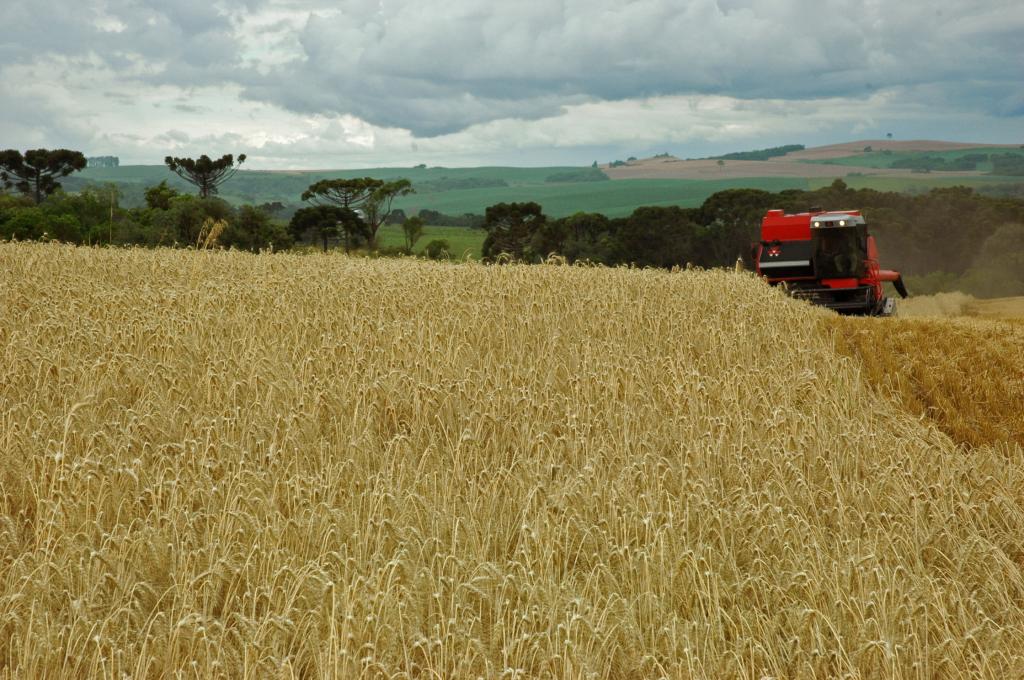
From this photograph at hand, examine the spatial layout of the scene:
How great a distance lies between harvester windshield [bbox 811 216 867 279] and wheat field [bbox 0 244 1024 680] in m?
8.36

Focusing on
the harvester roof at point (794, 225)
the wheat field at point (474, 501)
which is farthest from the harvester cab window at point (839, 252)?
the wheat field at point (474, 501)

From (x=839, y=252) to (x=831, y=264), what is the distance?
0.28 m

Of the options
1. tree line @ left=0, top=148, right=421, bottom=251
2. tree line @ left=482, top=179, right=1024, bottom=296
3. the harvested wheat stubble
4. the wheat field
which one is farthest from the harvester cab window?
tree line @ left=482, top=179, right=1024, bottom=296

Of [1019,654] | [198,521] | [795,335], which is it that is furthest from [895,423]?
[198,521]

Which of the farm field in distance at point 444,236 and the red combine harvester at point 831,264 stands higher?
the red combine harvester at point 831,264

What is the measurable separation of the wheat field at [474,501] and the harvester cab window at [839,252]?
836cm

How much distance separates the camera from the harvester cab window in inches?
707

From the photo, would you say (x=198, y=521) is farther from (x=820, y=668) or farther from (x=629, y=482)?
(x=820, y=668)

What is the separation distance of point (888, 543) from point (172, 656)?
3.74m

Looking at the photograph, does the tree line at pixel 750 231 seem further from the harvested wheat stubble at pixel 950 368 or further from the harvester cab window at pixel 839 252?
the harvested wheat stubble at pixel 950 368

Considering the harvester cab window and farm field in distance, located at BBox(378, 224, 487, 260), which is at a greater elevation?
the harvester cab window

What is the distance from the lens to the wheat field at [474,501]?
3.89 metres

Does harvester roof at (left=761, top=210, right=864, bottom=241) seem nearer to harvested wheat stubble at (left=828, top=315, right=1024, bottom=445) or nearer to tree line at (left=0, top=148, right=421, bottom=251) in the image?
harvested wheat stubble at (left=828, top=315, right=1024, bottom=445)

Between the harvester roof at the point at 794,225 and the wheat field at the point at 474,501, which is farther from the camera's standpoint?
the harvester roof at the point at 794,225
